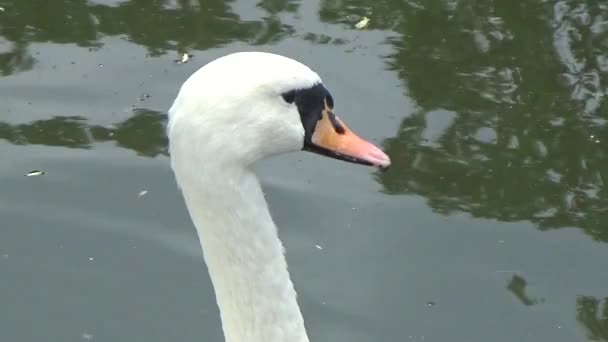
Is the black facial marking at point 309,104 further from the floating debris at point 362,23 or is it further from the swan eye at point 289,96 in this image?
the floating debris at point 362,23

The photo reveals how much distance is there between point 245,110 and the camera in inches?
128

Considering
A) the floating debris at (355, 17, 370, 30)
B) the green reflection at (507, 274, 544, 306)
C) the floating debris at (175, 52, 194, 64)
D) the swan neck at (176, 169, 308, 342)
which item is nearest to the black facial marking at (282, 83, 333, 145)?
the swan neck at (176, 169, 308, 342)

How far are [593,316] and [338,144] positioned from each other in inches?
93.0

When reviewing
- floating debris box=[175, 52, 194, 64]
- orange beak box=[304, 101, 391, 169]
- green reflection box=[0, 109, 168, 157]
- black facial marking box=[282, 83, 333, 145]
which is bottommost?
green reflection box=[0, 109, 168, 157]

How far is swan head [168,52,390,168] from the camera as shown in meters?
3.17

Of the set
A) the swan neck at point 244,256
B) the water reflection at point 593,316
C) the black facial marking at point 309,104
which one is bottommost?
the water reflection at point 593,316

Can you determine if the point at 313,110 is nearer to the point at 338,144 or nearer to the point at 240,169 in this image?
the point at 338,144

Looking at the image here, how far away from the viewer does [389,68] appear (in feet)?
23.4

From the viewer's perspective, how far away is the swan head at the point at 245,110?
317 centimetres

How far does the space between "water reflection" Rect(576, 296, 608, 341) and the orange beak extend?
7.10 feet

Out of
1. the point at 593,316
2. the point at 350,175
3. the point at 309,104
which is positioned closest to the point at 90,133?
the point at 350,175

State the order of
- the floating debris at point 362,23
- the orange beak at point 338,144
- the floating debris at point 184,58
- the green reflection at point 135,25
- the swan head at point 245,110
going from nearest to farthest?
the swan head at point 245,110
the orange beak at point 338,144
the floating debris at point 184,58
the green reflection at point 135,25
the floating debris at point 362,23

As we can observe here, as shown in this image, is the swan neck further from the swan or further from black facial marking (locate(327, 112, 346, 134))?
black facial marking (locate(327, 112, 346, 134))

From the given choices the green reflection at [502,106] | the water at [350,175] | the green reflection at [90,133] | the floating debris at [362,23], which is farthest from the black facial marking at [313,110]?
the floating debris at [362,23]
